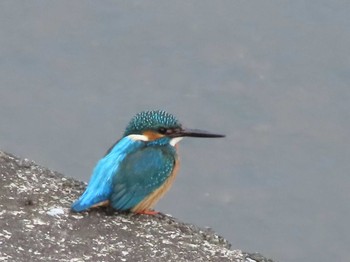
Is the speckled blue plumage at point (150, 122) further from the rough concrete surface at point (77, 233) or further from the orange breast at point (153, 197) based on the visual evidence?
the rough concrete surface at point (77, 233)

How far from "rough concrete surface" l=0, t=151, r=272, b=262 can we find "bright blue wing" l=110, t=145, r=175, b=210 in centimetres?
8

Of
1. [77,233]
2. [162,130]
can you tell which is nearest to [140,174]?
[162,130]

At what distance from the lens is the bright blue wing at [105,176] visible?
4.95m

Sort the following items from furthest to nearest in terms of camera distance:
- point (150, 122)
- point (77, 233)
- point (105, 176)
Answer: point (150, 122) → point (105, 176) → point (77, 233)

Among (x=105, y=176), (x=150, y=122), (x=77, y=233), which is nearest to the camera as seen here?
(x=77, y=233)

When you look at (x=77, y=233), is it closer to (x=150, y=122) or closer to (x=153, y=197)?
(x=153, y=197)

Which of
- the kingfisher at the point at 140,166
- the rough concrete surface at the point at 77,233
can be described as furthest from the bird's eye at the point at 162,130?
the rough concrete surface at the point at 77,233

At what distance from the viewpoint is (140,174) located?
5.15 metres

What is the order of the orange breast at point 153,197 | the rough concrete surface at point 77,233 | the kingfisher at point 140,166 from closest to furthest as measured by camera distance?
the rough concrete surface at point 77,233, the kingfisher at point 140,166, the orange breast at point 153,197

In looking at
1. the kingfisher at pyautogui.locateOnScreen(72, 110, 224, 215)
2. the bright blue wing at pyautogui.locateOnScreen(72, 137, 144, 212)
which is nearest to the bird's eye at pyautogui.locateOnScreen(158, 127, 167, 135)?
the kingfisher at pyautogui.locateOnScreen(72, 110, 224, 215)

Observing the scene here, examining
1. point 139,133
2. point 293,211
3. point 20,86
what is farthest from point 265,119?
point 139,133

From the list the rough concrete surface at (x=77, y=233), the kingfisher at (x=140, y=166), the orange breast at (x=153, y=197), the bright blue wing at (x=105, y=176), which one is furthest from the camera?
the orange breast at (x=153, y=197)

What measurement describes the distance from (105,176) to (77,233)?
382 mm

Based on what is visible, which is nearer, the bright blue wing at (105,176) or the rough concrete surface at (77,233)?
the rough concrete surface at (77,233)
